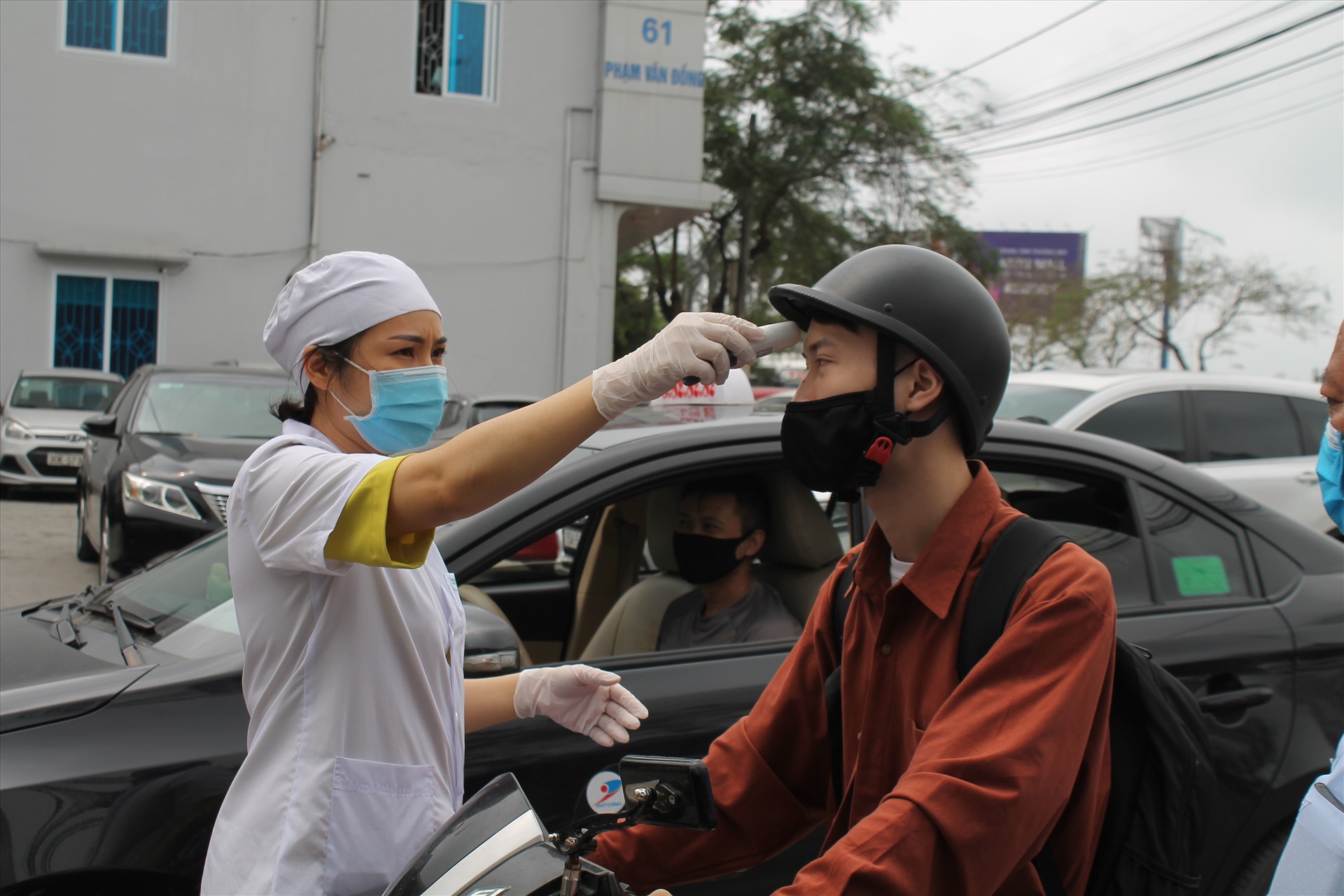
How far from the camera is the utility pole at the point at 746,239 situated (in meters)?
22.7

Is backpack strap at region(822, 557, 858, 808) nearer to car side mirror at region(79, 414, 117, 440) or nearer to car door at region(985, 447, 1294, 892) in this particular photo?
car door at region(985, 447, 1294, 892)

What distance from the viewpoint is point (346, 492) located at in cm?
157

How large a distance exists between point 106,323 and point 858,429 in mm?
16411

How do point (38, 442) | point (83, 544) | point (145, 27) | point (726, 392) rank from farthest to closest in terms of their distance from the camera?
1. point (145, 27)
2. point (38, 442)
3. point (83, 544)
4. point (726, 392)

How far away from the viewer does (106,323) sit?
620 inches

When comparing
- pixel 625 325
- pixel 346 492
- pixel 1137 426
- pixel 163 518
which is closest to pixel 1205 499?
pixel 346 492

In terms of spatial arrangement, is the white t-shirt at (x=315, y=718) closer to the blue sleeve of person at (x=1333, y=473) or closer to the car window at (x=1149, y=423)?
the blue sleeve of person at (x=1333, y=473)

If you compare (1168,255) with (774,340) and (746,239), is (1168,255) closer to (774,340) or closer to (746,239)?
(746,239)

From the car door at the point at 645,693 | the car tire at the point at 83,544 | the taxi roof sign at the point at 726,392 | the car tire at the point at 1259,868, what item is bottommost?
the car tire at the point at 83,544

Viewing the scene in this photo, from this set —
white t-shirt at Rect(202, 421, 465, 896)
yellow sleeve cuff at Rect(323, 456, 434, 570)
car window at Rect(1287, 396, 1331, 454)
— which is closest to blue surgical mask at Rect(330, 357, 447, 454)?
white t-shirt at Rect(202, 421, 465, 896)

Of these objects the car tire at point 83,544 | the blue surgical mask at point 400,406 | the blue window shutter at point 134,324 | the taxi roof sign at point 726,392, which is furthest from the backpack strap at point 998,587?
the blue window shutter at point 134,324

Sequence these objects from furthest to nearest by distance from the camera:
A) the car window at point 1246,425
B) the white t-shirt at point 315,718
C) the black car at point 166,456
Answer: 1. the car window at point 1246,425
2. the black car at point 166,456
3. the white t-shirt at point 315,718

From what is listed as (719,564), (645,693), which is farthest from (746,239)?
(645,693)

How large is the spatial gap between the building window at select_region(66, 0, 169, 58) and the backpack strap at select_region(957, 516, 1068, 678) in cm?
1671
